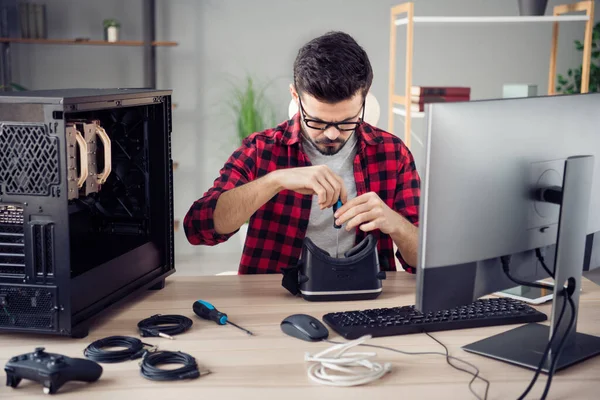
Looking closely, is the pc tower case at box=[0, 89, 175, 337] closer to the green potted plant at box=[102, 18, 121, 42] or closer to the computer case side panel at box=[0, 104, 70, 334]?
the computer case side panel at box=[0, 104, 70, 334]

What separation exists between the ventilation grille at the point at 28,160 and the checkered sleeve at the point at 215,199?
0.58 m

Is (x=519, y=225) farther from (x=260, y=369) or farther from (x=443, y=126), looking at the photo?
(x=260, y=369)

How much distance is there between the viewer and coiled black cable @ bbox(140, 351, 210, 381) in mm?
1007

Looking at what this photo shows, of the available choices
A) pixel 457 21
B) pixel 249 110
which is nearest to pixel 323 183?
pixel 457 21

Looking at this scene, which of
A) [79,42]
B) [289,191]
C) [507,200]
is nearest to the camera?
[507,200]

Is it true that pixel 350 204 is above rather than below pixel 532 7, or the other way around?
below

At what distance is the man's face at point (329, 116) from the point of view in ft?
5.38

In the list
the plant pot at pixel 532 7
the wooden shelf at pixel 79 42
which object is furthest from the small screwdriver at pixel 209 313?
the wooden shelf at pixel 79 42

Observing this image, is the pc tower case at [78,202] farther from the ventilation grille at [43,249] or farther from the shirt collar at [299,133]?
the shirt collar at [299,133]

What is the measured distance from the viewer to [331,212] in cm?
183

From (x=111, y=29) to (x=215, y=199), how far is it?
2.42m

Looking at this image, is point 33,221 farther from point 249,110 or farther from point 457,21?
point 249,110

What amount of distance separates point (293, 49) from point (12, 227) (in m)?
3.10

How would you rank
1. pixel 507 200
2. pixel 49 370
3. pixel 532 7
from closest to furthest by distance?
pixel 49 370
pixel 507 200
pixel 532 7
